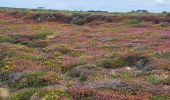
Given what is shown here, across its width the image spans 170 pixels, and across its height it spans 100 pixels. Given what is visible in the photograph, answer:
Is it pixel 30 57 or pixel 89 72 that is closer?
pixel 89 72

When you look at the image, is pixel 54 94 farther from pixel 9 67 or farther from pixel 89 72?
pixel 9 67

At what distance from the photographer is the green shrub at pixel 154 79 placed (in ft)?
69.6

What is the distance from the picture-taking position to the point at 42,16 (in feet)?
335

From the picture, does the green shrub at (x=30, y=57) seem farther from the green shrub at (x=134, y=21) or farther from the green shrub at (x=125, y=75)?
the green shrub at (x=134, y=21)

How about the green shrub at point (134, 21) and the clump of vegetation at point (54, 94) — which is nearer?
the clump of vegetation at point (54, 94)

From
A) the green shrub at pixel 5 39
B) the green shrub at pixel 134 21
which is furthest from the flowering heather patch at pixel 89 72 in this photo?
the green shrub at pixel 134 21

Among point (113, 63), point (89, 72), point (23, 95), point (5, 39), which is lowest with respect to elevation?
point (5, 39)

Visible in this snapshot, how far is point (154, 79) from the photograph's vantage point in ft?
71.1

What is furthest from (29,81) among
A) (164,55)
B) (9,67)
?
(164,55)

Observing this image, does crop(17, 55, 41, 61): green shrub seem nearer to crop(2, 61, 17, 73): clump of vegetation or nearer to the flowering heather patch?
the flowering heather patch

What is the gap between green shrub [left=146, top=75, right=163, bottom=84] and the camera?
21.2m

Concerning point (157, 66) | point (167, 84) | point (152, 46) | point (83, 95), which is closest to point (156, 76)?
point (167, 84)

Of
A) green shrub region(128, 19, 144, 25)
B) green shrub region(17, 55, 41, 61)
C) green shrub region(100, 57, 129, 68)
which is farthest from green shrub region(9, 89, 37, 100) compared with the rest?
green shrub region(128, 19, 144, 25)

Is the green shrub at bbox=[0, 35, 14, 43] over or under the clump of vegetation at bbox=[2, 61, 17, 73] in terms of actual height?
under
